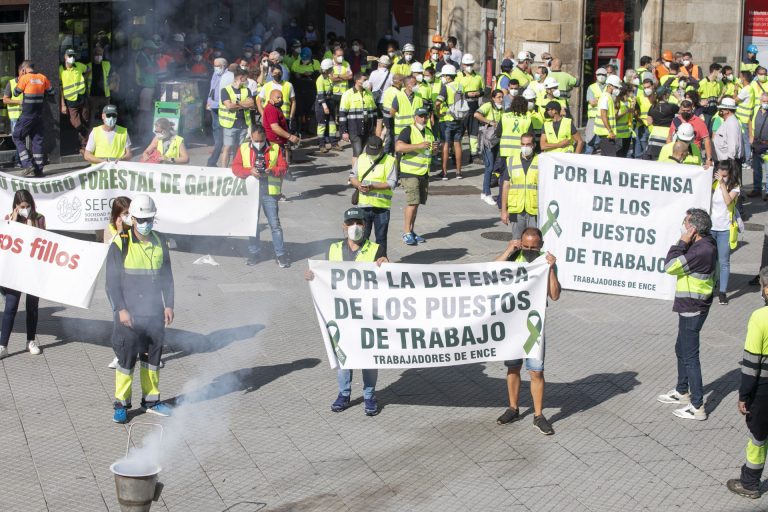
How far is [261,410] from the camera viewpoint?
10.2 meters

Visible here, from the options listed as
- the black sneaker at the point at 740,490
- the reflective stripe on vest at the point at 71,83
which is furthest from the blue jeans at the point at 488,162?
the black sneaker at the point at 740,490

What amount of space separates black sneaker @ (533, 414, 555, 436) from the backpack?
1095cm

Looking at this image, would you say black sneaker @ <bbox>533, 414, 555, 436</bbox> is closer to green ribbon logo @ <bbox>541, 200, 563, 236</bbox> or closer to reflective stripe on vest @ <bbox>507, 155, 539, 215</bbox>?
green ribbon logo @ <bbox>541, 200, 563, 236</bbox>

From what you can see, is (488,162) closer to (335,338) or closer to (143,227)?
(335,338)

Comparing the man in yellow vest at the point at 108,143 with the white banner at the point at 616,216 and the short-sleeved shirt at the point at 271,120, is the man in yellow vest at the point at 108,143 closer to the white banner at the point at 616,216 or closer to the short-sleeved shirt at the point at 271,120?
the short-sleeved shirt at the point at 271,120

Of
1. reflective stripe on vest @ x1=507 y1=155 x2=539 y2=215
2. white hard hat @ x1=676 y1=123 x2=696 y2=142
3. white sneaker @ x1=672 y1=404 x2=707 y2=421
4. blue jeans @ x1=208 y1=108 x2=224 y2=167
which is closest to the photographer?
white sneaker @ x1=672 y1=404 x2=707 y2=421

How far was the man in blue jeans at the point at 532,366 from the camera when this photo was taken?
32.5 feet

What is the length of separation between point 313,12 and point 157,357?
61.3 feet

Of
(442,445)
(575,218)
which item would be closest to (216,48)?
(575,218)

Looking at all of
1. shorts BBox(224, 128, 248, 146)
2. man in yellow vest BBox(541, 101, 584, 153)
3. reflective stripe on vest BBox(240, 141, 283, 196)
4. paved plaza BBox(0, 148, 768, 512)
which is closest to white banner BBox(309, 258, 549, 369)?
paved plaza BBox(0, 148, 768, 512)

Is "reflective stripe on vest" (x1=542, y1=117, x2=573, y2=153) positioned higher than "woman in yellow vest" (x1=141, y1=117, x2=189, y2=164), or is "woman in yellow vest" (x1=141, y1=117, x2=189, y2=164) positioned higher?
"reflective stripe on vest" (x1=542, y1=117, x2=573, y2=153)

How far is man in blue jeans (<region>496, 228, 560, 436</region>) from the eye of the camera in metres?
9.91

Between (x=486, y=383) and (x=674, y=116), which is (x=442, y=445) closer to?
(x=486, y=383)

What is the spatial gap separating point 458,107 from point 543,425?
437 inches
